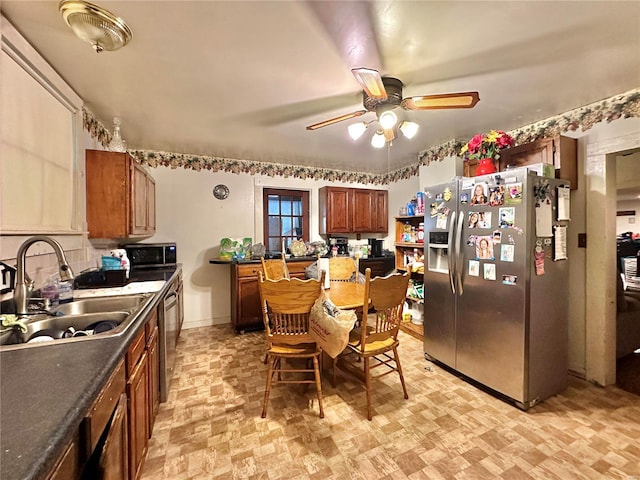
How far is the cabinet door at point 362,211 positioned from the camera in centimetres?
438

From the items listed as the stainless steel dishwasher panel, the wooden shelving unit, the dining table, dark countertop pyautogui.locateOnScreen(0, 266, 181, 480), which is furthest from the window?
dark countertop pyautogui.locateOnScreen(0, 266, 181, 480)

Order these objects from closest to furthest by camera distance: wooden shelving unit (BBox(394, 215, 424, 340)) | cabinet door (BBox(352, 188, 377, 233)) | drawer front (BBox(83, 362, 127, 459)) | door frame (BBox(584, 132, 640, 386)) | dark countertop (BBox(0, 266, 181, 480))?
dark countertop (BBox(0, 266, 181, 480)) → drawer front (BBox(83, 362, 127, 459)) → door frame (BBox(584, 132, 640, 386)) → wooden shelving unit (BBox(394, 215, 424, 340)) → cabinet door (BBox(352, 188, 377, 233))

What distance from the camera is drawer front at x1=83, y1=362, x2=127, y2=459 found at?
31.1 inches

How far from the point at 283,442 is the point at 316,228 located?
3.12 m

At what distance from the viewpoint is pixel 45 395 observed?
0.74m

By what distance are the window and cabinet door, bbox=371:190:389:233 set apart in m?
1.13

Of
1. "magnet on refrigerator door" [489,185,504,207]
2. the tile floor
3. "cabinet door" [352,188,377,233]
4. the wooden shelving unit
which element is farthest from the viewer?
"cabinet door" [352,188,377,233]

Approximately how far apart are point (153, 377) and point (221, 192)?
264 centimetres

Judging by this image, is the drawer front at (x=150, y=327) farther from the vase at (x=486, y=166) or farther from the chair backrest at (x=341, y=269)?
the vase at (x=486, y=166)

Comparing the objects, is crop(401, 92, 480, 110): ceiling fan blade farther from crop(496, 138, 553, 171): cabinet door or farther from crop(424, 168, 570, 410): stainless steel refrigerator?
crop(496, 138, 553, 171): cabinet door

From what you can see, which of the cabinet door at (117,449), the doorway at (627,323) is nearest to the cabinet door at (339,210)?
the doorway at (627,323)

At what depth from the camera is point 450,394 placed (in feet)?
7.07

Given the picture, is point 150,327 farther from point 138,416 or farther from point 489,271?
point 489,271

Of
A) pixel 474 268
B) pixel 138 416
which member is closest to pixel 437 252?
pixel 474 268
